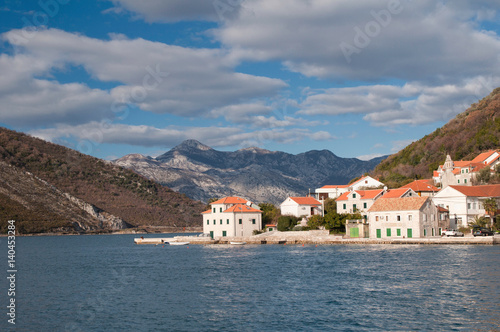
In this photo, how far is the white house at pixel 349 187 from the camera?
9244cm

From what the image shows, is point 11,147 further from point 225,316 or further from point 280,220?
point 225,316

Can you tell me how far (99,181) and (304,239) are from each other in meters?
116

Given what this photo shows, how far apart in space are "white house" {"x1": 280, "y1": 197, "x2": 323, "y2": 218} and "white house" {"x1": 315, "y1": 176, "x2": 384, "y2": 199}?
7.50 meters

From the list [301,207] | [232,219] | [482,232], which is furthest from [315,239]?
[482,232]

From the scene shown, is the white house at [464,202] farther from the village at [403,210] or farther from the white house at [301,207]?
the white house at [301,207]

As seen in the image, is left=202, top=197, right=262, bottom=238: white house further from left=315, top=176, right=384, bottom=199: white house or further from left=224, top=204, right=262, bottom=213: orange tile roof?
left=315, top=176, right=384, bottom=199: white house

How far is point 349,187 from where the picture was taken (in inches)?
3681

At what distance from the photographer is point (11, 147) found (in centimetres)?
16012

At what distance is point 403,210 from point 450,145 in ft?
180

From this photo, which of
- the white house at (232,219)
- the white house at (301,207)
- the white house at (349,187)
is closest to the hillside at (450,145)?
the white house at (349,187)

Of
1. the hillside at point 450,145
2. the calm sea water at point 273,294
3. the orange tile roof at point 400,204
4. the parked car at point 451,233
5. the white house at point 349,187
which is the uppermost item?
the hillside at point 450,145

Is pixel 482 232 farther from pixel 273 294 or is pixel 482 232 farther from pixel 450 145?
pixel 450 145

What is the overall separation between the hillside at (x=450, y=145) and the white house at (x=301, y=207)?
18131 millimetres

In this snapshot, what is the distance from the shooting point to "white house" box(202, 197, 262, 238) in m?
82.2
